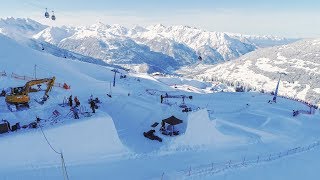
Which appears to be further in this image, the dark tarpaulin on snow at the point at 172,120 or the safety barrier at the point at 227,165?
the dark tarpaulin on snow at the point at 172,120

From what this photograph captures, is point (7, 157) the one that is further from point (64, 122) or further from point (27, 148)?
point (64, 122)

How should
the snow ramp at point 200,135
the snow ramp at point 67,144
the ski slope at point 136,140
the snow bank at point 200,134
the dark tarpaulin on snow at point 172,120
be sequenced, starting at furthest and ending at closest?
the dark tarpaulin on snow at point 172,120 → the snow bank at point 200,134 → the snow ramp at point 200,135 → the ski slope at point 136,140 → the snow ramp at point 67,144

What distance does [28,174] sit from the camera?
30.5 metres

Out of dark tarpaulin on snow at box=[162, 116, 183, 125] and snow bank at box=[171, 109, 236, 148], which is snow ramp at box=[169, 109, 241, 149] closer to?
snow bank at box=[171, 109, 236, 148]

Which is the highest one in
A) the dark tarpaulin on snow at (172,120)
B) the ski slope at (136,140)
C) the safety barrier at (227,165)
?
the dark tarpaulin on snow at (172,120)

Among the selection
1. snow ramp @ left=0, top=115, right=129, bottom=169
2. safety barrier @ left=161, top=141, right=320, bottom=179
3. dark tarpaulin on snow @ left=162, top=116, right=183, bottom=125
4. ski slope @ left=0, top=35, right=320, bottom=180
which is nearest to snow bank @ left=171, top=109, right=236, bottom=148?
ski slope @ left=0, top=35, right=320, bottom=180

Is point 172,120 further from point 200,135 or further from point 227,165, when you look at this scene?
point 227,165

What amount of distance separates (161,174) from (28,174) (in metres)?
12.0

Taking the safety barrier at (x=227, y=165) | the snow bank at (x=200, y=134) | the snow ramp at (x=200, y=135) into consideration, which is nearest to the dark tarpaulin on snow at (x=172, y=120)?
the snow ramp at (x=200, y=135)

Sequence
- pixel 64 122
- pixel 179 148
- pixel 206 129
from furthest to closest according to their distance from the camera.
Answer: pixel 206 129 < pixel 179 148 < pixel 64 122

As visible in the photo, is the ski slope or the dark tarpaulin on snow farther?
the dark tarpaulin on snow

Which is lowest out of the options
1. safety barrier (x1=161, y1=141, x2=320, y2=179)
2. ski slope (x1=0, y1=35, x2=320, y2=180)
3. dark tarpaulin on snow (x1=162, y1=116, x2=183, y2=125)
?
safety barrier (x1=161, y1=141, x2=320, y2=179)

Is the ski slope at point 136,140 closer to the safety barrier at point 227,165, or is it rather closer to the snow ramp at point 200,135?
the snow ramp at point 200,135

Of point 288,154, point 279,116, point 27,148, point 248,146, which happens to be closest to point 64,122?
point 27,148
